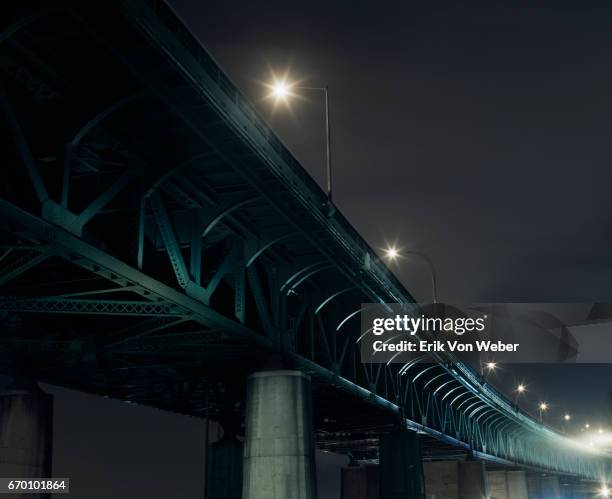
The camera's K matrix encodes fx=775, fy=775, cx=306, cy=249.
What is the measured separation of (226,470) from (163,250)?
27526mm

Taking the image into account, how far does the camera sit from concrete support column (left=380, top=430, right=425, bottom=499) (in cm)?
5709

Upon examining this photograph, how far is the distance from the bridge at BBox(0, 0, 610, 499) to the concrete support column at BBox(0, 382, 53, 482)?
9 cm

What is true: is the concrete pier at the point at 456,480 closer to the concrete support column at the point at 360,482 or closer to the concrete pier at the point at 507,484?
the concrete support column at the point at 360,482

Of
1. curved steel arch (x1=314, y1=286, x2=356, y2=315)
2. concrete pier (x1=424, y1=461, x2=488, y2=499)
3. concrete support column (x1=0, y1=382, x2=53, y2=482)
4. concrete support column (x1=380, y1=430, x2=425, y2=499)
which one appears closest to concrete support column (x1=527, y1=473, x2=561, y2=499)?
concrete pier (x1=424, y1=461, x2=488, y2=499)

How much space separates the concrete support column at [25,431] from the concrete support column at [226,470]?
16.1 metres

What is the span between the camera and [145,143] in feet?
68.2

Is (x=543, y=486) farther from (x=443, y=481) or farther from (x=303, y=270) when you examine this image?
(x=303, y=270)

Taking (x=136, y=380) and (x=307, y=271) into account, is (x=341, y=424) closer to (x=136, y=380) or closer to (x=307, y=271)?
(x=136, y=380)

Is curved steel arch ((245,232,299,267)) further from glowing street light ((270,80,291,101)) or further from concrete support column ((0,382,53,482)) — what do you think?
concrete support column ((0,382,53,482))

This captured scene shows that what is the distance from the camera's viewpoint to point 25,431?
33688 millimetres

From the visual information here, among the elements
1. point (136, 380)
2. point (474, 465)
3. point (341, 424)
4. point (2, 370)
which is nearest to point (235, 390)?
point (136, 380)

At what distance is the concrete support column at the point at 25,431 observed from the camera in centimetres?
3278

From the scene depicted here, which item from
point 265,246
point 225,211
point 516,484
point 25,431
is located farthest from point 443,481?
point 225,211

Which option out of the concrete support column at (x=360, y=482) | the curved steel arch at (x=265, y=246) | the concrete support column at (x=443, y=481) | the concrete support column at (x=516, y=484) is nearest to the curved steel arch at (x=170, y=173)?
the curved steel arch at (x=265, y=246)
